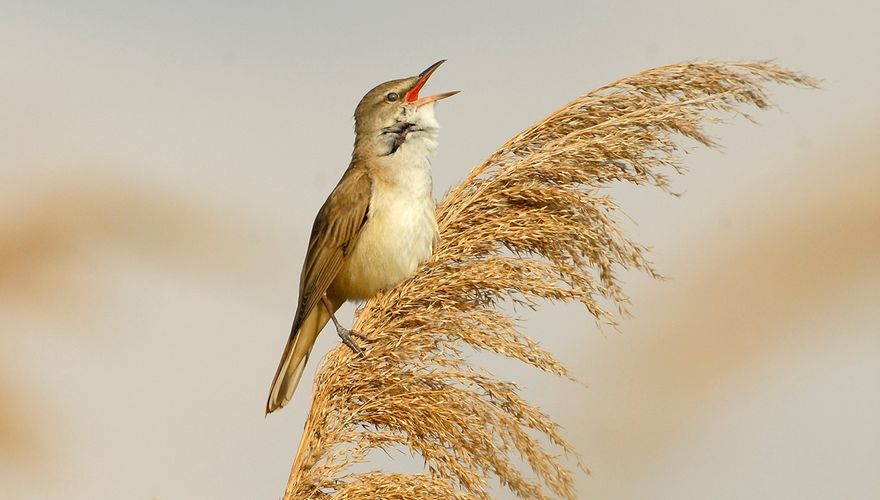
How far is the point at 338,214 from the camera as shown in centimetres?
418

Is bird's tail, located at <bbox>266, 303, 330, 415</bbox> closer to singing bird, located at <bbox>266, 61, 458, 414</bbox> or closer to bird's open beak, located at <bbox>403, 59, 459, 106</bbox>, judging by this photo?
singing bird, located at <bbox>266, 61, 458, 414</bbox>

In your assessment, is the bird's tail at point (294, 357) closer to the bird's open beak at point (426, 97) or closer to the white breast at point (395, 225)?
the white breast at point (395, 225)

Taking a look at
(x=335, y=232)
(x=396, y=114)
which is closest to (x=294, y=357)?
(x=335, y=232)

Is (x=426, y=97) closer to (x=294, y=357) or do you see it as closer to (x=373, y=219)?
(x=373, y=219)

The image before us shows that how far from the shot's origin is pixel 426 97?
4320mm

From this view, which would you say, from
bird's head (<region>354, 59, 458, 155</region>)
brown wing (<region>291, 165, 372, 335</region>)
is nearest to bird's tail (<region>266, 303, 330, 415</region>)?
brown wing (<region>291, 165, 372, 335</region>)

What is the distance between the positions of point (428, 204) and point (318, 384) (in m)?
1.46

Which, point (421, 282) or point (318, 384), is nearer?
point (318, 384)

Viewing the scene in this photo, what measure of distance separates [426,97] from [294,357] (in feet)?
4.27

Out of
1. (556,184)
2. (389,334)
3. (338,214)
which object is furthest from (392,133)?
(389,334)

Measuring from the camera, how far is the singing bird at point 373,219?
386cm

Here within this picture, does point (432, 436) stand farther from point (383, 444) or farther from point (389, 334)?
point (389, 334)

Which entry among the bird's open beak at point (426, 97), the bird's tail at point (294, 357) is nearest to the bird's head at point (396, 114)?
the bird's open beak at point (426, 97)

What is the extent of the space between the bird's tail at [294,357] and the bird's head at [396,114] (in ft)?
2.64
